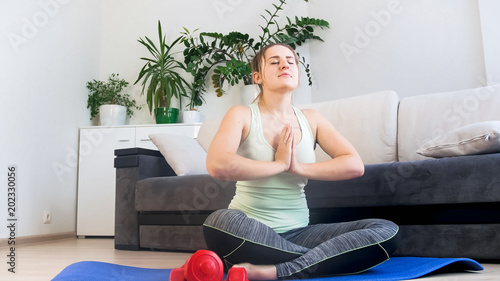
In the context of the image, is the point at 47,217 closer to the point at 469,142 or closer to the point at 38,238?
the point at 38,238

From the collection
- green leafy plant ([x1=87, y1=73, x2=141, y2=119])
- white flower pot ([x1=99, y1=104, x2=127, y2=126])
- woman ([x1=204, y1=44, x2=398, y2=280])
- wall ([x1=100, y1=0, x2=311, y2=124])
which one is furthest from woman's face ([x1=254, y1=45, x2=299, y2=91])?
green leafy plant ([x1=87, y1=73, x2=141, y2=119])

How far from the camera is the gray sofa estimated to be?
5.54 ft

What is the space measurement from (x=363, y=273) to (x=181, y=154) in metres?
1.65

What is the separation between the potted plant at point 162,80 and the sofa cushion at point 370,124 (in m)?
1.74

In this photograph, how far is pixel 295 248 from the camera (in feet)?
4.14

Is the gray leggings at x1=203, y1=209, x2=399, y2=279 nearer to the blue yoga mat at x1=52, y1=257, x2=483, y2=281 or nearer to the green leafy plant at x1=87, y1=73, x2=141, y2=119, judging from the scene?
the blue yoga mat at x1=52, y1=257, x2=483, y2=281

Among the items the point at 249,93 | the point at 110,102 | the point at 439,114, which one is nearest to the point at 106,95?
the point at 110,102

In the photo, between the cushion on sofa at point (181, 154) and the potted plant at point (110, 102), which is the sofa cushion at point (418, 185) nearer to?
the cushion on sofa at point (181, 154)

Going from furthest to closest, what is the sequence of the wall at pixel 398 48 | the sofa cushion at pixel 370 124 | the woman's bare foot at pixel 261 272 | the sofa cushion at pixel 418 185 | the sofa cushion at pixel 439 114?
the wall at pixel 398 48 → the sofa cushion at pixel 370 124 → the sofa cushion at pixel 439 114 → the sofa cushion at pixel 418 185 → the woman's bare foot at pixel 261 272

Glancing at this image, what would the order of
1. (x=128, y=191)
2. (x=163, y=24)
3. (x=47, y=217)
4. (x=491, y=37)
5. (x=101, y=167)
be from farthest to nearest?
(x=163, y=24) < (x=101, y=167) < (x=47, y=217) < (x=491, y=37) < (x=128, y=191)

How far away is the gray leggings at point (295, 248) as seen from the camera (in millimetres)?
1226

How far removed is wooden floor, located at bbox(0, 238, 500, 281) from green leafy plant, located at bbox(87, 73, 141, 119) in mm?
1512

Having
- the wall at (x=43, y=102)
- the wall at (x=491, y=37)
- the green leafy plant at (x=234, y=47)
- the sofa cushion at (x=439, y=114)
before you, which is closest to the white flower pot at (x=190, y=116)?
the green leafy plant at (x=234, y=47)

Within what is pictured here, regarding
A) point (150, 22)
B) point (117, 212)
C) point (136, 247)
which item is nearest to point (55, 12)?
point (150, 22)
